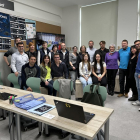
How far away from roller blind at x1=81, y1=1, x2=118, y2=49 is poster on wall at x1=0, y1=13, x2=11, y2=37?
3244 millimetres

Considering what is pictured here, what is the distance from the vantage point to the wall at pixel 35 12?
4.27 meters

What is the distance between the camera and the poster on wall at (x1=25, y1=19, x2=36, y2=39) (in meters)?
4.79

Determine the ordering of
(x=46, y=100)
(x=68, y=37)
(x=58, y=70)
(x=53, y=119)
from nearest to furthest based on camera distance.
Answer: (x=53, y=119) < (x=46, y=100) < (x=58, y=70) < (x=68, y=37)

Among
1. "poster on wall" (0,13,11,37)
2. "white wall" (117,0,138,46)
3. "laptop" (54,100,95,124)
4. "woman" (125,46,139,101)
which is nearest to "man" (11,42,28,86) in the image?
"poster on wall" (0,13,11,37)

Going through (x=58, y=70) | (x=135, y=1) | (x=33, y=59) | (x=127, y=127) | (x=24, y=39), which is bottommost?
(x=127, y=127)

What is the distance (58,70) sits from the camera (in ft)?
11.8

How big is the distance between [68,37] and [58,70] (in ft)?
10.6

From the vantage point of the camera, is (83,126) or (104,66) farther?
(104,66)

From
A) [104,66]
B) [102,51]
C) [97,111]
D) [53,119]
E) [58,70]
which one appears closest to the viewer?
[53,119]

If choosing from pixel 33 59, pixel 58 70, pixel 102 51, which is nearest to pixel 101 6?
pixel 102 51

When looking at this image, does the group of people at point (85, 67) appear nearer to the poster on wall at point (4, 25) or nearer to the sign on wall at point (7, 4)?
the poster on wall at point (4, 25)

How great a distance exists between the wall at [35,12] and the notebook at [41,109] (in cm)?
305

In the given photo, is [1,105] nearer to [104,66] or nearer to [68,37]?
[104,66]

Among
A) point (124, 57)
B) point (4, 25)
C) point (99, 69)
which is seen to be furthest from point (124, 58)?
point (4, 25)
